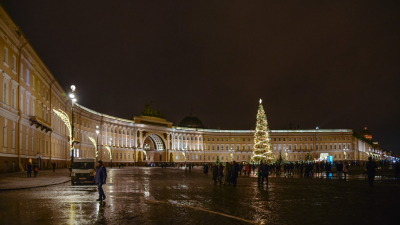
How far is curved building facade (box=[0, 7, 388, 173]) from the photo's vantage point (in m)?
34.6

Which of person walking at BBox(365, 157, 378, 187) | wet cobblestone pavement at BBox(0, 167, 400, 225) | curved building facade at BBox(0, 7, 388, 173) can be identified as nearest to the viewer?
wet cobblestone pavement at BBox(0, 167, 400, 225)

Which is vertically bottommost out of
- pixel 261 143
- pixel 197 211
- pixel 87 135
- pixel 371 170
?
pixel 197 211

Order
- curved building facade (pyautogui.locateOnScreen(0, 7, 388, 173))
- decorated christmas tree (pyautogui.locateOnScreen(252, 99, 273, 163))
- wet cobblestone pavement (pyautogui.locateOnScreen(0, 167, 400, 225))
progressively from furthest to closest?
1. decorated christmas tree (pyautogui.locateOnScreen(252, 99, 273, 163))
2. curved building facade (pyautogui.locateOnScreen(0, 7, 388, 173))
3. wet cobblestone pavement (pyautogui.locateOnScreen(0, 167, 400, 225))

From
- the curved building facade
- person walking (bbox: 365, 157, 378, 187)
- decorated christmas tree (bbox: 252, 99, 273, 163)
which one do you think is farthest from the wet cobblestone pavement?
decorated christmas tree (bbox: 252, 99, 273, 163)

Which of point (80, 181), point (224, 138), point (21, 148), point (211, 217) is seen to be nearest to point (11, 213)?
point (211, 217)

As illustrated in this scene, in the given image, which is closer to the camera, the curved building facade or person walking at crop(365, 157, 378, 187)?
person walking at crop(365, 157, 378, 187)

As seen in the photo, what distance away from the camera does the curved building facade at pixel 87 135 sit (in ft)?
113

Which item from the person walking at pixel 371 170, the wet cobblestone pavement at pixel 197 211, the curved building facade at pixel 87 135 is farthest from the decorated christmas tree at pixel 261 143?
the wet cobblestone pavement at pixel 197 211

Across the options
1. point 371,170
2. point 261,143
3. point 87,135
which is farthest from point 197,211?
point 87,135

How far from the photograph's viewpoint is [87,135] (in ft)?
293

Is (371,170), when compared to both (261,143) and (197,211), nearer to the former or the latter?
(197,211)

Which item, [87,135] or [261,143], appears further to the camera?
[87,135]

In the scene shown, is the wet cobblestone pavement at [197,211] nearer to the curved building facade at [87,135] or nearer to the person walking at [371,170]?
the person walking at [371,170]

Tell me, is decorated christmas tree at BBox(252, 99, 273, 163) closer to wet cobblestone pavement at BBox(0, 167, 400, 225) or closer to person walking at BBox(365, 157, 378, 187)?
person walking at BBox(365, 157, 378, 187)
